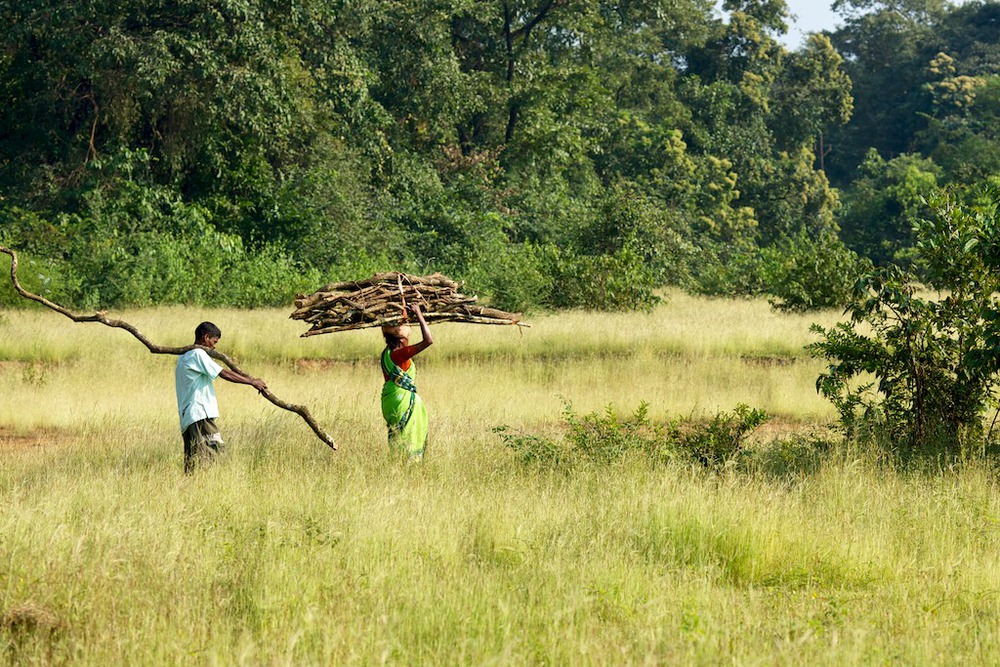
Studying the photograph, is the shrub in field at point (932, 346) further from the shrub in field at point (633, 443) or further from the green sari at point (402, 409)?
the green sari at point (402, 409)

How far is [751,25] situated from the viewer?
45062 mm

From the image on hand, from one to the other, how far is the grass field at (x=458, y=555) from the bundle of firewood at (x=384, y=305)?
113 cm

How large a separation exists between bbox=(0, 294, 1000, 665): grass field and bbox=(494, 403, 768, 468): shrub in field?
240 mm

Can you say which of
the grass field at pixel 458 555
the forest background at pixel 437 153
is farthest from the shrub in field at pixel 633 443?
the forest background at pixel 437 153

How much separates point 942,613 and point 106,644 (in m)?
4.02

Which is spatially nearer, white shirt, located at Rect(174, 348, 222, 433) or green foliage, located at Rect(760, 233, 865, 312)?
white shirt, located at Rect(174, 348, 222, 433)

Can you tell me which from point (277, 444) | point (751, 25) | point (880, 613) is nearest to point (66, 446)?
point (277, 444)

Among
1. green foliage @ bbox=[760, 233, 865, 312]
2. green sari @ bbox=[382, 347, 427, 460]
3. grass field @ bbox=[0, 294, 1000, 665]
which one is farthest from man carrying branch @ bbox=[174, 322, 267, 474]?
green foliage @ bbox=[760, 233, 865, 312]

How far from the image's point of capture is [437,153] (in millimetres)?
34375

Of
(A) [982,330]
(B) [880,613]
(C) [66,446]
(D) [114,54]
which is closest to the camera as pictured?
(B) [880,613]

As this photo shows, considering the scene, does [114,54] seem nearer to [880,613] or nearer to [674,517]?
[674,517]

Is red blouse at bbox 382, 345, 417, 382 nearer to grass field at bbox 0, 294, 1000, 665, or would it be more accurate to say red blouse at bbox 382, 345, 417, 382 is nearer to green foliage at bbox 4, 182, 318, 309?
grass field at bbox 0, 294, 1000, 665

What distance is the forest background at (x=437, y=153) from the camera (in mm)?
23672

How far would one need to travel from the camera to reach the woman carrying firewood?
8852mm
